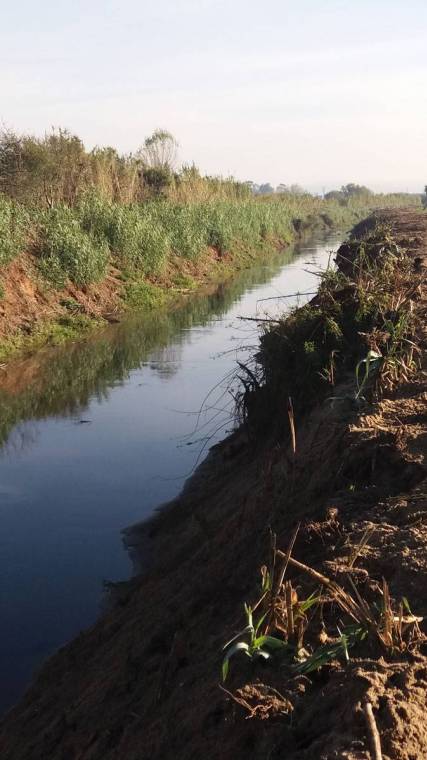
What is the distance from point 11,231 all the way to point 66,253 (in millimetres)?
1712

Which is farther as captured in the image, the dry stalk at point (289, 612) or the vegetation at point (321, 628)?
the dry stalk at point (289, 612)

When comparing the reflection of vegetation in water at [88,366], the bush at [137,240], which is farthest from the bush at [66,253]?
the bush at [137,240]

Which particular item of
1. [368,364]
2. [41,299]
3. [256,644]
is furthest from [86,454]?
[41,299]

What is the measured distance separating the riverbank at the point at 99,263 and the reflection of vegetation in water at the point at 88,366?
619mm

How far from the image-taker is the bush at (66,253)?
58.3ft

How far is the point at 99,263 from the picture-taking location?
19109 mm

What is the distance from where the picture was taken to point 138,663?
362 centimetres

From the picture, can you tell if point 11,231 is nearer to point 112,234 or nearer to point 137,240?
point 112,234

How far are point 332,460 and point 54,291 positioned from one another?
46.1 ft

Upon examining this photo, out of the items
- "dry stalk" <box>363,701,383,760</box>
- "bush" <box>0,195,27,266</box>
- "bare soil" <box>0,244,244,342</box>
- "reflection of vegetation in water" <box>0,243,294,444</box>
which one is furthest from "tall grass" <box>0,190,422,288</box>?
"dry stalk" <box>363,701,383,760</box>

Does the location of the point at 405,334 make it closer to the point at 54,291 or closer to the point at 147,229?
the point at 54,291

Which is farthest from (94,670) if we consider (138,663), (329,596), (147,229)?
(147,229)

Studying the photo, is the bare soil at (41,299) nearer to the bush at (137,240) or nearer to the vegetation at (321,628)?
the bush at (137,240)

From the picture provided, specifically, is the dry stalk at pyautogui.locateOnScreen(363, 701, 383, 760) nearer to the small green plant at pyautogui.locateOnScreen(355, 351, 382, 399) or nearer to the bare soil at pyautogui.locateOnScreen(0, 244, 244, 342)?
the small green plant at pyautogui.locateOnScreen(355, 351, 382, 399)
